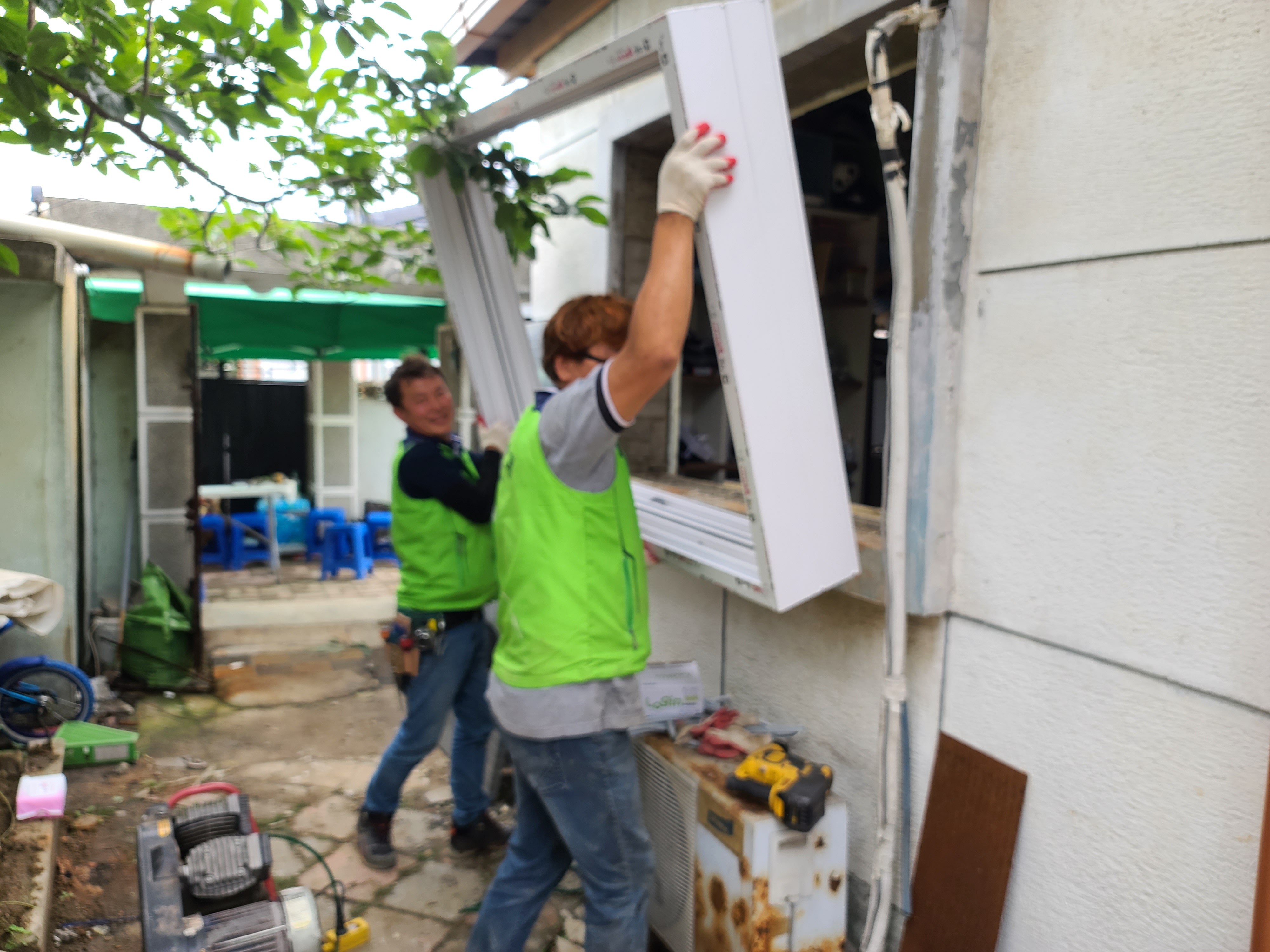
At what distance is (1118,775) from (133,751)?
4.27 meters

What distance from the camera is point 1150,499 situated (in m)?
1.68

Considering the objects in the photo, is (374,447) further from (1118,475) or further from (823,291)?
(1118,475)

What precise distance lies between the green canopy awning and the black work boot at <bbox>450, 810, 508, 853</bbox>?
13.9 ft

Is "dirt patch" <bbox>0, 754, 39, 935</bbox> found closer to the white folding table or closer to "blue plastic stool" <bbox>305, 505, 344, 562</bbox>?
the white folding table

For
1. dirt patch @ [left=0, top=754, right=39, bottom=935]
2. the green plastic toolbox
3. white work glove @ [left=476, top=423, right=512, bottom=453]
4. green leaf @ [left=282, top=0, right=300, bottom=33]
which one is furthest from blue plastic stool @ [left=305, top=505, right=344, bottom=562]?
green leaf @ [left=282, top=0, right=300, bottom=33]

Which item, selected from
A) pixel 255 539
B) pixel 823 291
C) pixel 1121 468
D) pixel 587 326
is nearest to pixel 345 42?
pixel 587 326

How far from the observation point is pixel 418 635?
3018mm

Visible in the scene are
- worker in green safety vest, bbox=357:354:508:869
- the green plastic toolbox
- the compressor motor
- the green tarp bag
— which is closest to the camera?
the compressor motor

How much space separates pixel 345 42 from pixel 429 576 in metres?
1.71

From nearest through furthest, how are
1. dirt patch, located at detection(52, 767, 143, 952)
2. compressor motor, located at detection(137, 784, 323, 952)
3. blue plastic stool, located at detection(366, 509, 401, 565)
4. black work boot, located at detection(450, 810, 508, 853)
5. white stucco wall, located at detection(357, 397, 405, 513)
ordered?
1. compressor motor, located at detection(137, 784, 323, 952)
2. dirt patch, located at detection(52, 767, 143, 952)
3. black work boot, located at detection(450, 810, 508, 853)
4. blue plastic stool, located at detection(366, 509, 401, 565)
5. white stucco wall, located at detection(357, 397, 405, 513)

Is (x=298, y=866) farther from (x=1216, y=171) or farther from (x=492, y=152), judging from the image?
(x=1216, y=171)

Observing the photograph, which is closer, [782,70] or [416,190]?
[782,70]

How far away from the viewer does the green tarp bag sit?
5.20m

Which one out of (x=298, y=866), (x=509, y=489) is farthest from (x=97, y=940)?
(x=509, y=489)
